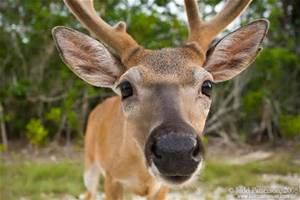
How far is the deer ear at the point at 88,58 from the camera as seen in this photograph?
462cm

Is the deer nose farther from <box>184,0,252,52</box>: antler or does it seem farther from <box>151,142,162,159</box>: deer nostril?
<box>184,0,252,52</box>: antler

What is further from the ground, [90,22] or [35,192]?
[90,22]

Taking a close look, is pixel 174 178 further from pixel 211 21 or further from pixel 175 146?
pixel 211 21

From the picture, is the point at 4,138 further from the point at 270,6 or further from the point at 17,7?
the point at 270,6

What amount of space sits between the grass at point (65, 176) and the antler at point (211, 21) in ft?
13.3

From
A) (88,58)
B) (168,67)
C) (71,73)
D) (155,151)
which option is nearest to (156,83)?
(168,67)

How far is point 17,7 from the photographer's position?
12.7 metres

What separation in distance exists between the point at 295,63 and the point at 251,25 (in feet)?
30.1

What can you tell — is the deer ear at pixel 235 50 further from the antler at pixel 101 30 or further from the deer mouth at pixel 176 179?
the deer mouth at pixel 176 179

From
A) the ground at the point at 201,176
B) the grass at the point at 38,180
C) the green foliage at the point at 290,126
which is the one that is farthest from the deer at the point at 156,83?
the green foliage at the point at 290,126

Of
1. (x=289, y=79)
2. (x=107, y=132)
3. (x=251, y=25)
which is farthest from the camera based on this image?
(x=289, y=79)

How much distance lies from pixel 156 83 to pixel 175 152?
825 mm

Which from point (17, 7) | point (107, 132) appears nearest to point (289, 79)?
point (17, 7)

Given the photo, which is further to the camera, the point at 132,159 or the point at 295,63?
the point at 295,63
